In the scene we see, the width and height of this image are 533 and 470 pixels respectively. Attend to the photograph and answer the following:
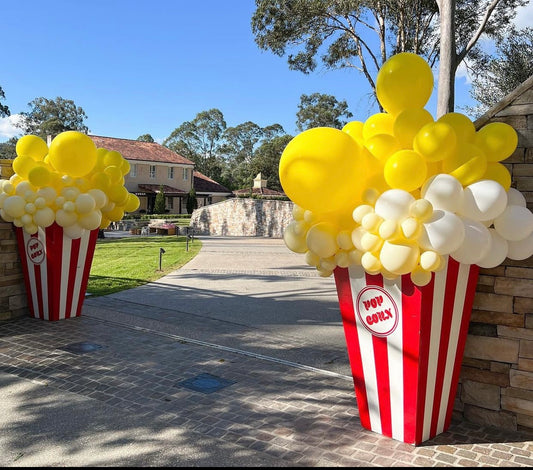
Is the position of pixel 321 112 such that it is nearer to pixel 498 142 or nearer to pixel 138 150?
pixel 138 150

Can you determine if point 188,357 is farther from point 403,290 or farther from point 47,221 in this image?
point 403,290

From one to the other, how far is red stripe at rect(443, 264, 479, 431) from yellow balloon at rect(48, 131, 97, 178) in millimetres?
5316

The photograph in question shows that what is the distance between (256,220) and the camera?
2811 cm

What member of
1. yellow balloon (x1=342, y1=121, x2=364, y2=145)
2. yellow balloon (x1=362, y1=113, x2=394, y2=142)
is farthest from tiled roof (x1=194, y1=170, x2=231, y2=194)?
yellow balloon (x1=362, y1=113, x2=394, y2=142)

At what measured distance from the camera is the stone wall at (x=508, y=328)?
4.07 meters

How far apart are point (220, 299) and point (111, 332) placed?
3085 millimetres

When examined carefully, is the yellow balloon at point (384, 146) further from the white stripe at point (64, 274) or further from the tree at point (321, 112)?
the tree at point (321, 112)

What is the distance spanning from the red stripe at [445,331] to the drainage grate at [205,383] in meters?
2.21

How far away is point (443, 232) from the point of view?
10.6 feet

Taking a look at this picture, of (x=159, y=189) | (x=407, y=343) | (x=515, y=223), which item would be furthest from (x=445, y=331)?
(x=159, y=189)

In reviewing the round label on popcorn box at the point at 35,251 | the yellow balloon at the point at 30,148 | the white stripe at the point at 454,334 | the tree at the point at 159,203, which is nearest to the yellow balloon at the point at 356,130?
the white stripe at the point at 454,334

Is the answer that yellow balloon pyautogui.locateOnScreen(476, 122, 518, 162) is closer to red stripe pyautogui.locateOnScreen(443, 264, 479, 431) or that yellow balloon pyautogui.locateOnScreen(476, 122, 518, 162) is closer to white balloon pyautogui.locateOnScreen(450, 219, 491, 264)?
white balloon pyautogui.locateOnScreen(450, 219, 491, 264)

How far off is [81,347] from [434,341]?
4634 millimetres

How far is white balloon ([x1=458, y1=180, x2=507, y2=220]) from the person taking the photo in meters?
3.36
